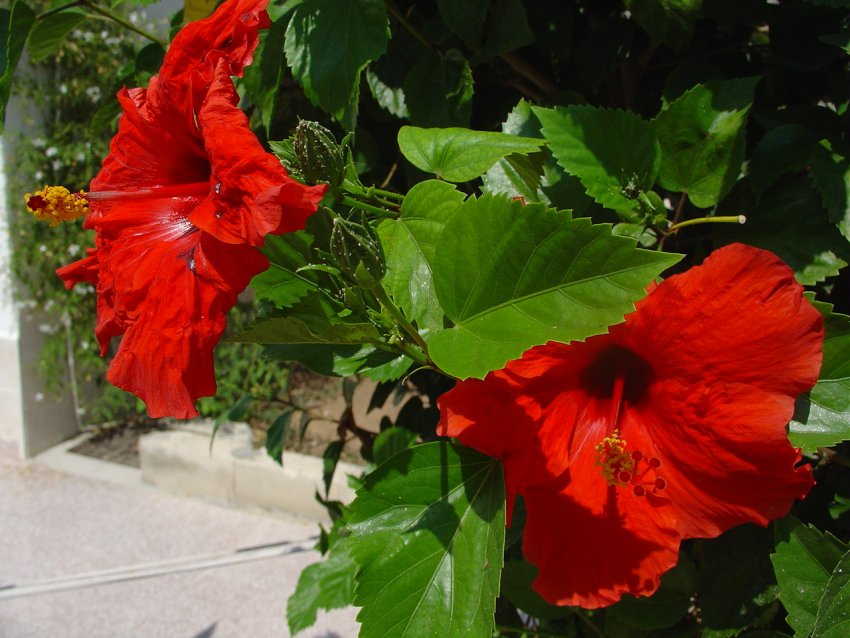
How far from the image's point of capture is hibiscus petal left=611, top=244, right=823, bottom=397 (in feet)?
1.85

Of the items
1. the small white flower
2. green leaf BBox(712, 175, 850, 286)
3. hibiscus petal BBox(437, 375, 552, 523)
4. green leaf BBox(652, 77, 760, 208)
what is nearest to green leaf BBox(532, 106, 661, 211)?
green leaf BBox(652, 77, 760, 208)

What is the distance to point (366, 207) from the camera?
638 mm

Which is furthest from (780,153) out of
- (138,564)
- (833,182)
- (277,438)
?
(138,564)

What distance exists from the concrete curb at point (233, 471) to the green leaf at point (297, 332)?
2.66 metres

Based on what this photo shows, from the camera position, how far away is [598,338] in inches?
25.7

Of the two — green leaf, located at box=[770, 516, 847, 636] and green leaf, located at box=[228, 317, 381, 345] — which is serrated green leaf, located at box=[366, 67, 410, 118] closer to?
green leaf, located at box=[228, 317, 381, 345]

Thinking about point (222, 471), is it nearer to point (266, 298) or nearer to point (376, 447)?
point (376, 447)

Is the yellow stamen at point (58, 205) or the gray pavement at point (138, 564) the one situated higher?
the yellow stamen at point (58, 205)

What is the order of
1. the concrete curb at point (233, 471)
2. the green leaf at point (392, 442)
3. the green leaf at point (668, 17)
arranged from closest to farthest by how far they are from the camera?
the green leaf at point (668, 17), the green leaf at point (392, 442), the concrete curb at point (233, 471)

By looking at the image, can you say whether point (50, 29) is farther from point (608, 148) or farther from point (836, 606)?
point (836, 606)

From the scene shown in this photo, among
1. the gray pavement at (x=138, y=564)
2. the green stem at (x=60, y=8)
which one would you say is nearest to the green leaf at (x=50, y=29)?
the green stem at (x=60, y=8)

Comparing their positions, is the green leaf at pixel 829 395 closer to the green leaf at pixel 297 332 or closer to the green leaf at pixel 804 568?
the green leaf at pixel 804 568

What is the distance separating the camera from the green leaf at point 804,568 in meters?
0.70

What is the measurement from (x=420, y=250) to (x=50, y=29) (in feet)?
2.41
